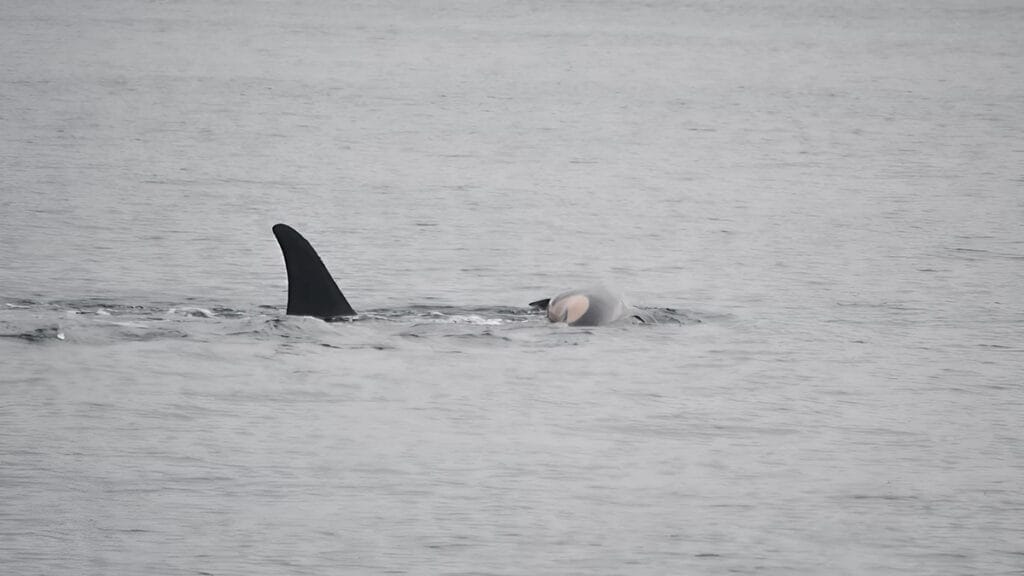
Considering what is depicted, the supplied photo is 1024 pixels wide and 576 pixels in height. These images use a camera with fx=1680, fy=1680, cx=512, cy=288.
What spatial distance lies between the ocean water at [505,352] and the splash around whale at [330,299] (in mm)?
206

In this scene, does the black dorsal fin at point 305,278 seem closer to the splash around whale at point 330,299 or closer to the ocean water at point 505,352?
the splash around whale at point 330,299

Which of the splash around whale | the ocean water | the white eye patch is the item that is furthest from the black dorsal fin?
the white eye patch

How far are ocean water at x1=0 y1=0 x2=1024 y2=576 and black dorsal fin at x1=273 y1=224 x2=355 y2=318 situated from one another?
247 millimetres

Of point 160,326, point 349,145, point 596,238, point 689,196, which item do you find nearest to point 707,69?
point 349,145

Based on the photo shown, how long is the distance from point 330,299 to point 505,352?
147cm

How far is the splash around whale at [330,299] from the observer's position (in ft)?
42.4

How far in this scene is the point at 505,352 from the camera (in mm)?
13203

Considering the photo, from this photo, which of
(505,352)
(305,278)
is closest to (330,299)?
(305,278)

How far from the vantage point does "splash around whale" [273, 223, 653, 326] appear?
12.9 m

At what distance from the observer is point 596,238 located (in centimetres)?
2023

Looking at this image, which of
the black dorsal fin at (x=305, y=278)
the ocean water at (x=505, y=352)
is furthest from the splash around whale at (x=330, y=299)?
the ocean water at (x=505, y=352)

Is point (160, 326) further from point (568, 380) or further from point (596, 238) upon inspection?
point (596, 238)

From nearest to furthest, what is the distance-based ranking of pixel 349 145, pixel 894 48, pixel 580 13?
pixel 349 145 → pixel 894 48 → pixel 580 13

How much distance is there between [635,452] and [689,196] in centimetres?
1437
